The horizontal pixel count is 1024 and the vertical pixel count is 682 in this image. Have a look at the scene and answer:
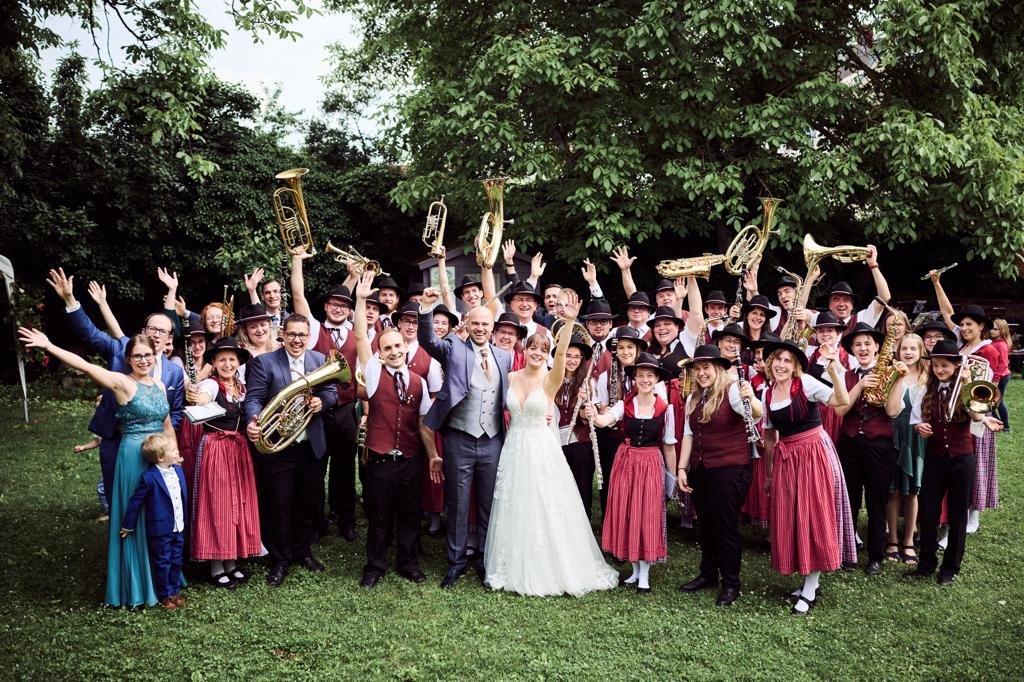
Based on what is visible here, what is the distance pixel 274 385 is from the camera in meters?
6.55

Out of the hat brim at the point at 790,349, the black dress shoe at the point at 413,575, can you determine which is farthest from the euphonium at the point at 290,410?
the hat brim at the point at 790,349

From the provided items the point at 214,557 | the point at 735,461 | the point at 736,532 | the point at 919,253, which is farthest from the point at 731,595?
the point at 919,253

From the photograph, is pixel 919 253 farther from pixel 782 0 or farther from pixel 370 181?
pixel 370 181

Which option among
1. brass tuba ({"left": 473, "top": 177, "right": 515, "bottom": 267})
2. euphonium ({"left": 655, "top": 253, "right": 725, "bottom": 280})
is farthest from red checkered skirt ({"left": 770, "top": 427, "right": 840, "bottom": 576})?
brass tuba ({"left": 473, "top": 177, "right": 515, "bottom": 267})

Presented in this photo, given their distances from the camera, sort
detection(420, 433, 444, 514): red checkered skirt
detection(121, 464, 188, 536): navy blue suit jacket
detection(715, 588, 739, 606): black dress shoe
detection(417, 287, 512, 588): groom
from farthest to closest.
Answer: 1. detection(420, 433, 444, 514): red checkered skirt
2. detection(417, 287, 512, 588): groom
3. detection(715, 588, 739, 606): black dress shoe
4. detection(121, 464, 188, 536): navy blue suit jacket

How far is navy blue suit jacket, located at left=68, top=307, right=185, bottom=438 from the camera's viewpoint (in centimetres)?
628

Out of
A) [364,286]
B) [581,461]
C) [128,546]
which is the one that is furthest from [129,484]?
[581,461]

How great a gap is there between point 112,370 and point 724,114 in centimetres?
1011

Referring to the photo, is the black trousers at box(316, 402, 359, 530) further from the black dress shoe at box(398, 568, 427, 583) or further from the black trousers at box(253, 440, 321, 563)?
the black dress shoe at box(398, 568, 427, 583)

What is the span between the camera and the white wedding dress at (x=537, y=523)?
6383mm

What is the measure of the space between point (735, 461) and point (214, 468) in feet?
13.8

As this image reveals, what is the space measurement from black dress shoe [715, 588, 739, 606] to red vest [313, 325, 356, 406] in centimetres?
366

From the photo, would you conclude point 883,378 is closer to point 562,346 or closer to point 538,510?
point 562,346

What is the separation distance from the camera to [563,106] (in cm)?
1358
